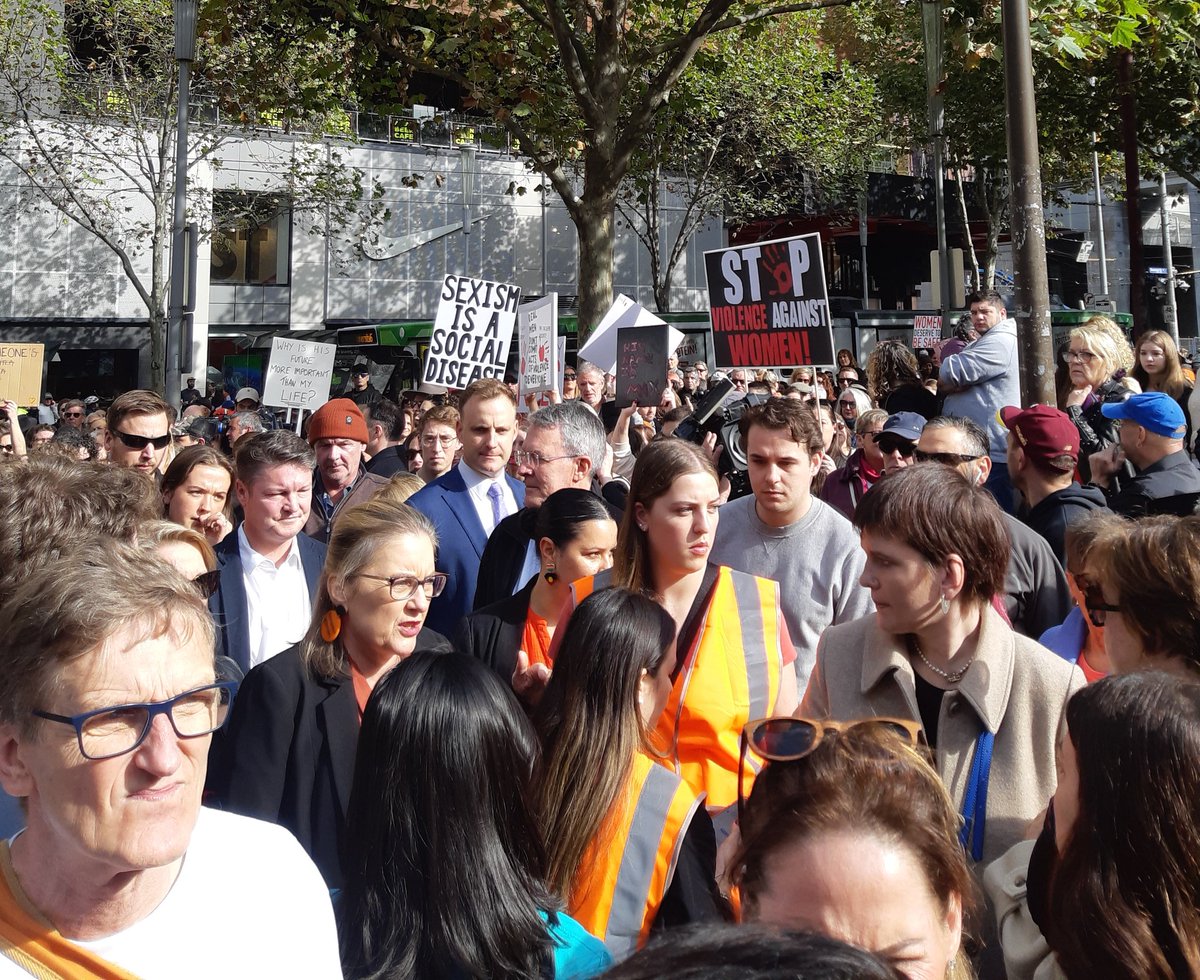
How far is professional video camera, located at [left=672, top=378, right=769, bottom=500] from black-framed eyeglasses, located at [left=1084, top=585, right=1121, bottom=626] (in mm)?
3241

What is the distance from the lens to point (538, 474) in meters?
5.39

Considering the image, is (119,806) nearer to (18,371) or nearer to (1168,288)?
A: (18,371)

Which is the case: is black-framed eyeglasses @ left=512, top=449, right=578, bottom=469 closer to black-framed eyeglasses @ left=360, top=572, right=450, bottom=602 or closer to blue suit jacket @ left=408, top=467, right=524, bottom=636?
blue suit jacket @ left=408, top=467, right=524, bottom=636

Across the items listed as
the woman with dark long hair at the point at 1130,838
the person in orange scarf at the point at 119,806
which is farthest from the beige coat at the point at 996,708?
the person in orange scarf at the point at 119,806

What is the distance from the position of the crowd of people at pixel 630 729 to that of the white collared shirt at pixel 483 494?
0.60m

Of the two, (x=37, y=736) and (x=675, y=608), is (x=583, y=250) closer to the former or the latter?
(x=675, y=608)

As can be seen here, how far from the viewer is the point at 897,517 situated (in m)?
3.10

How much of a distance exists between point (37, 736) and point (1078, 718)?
5.09 feet

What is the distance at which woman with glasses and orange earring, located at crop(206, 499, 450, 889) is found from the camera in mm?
3146

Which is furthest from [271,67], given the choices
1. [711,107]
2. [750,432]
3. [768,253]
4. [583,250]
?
[711,107]

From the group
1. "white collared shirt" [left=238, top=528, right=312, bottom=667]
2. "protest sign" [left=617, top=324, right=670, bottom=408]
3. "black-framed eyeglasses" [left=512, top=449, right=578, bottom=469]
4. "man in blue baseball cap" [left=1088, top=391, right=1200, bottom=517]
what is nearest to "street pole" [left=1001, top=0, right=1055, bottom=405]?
"man in blue baseball cap" [left=1088, top=391, right=1200, bottom=517]

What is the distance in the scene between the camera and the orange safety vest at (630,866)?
252 cm

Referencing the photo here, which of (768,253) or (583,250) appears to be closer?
(768,253)

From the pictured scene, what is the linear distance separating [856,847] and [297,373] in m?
9.86
